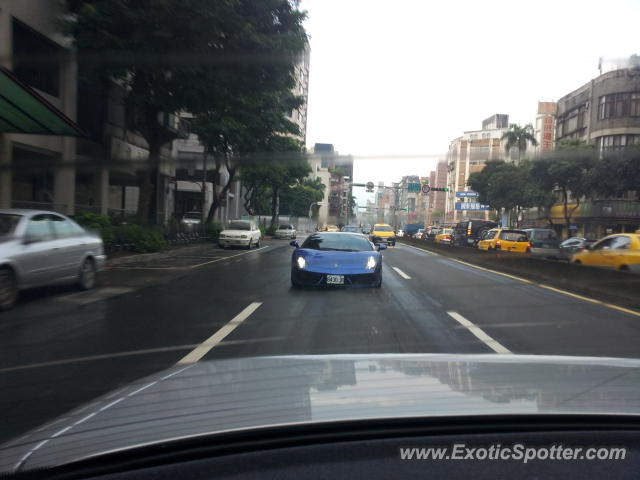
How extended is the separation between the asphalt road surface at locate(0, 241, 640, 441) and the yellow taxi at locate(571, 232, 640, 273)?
3.23 meters

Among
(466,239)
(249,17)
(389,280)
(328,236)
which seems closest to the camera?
(328,236)

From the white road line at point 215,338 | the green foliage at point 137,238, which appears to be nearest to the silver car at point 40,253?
the white road line at point 215,338

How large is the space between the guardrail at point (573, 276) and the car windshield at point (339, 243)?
5.13m

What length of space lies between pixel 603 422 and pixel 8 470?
191cm

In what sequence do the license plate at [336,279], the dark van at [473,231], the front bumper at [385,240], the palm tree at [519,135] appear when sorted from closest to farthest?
the license plate at [336,279] → the front bumper at [385,240] → the dark van at [473,231] → the palm tree at [519,135]

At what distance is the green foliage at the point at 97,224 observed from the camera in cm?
1802

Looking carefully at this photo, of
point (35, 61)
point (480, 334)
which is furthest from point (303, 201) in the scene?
point (480, 334)

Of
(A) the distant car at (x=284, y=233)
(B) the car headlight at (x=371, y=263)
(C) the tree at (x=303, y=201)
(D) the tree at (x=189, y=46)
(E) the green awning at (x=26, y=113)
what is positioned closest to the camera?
(B) the car headlight at (x=371, y=263)

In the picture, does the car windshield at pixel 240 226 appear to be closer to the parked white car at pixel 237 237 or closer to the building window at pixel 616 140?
the parked white car at pixel 237 237

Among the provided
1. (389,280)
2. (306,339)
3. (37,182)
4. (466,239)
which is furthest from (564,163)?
(306,339)

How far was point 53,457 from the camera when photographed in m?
1.60

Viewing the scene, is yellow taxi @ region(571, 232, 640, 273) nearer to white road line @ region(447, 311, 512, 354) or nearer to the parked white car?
white road line @ region(447, 311, 512, 354)

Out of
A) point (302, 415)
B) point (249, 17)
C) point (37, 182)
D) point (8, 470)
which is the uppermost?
point (249, 17)

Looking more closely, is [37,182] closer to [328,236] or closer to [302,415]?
[328,236]
